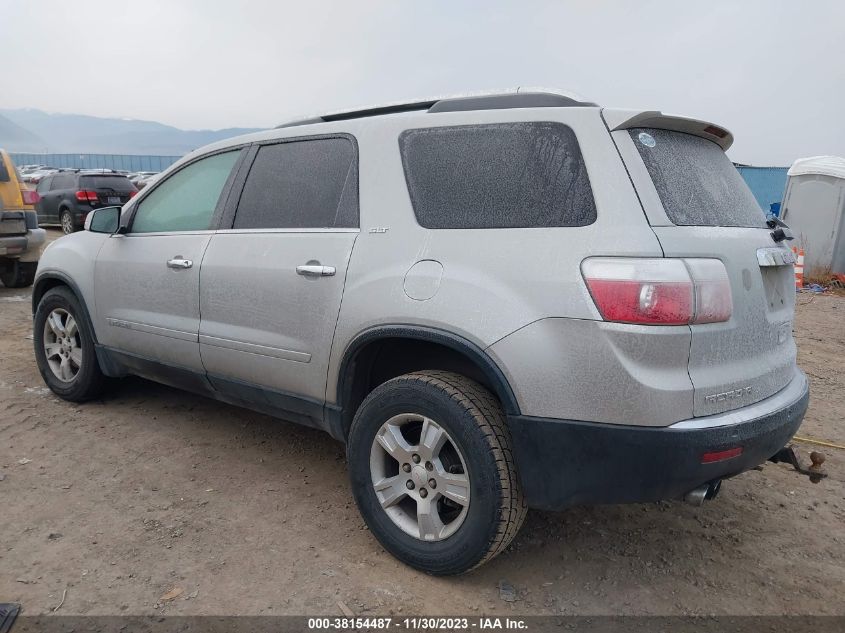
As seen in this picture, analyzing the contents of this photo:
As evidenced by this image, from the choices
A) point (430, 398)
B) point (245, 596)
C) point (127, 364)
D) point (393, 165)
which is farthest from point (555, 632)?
point (127, 364)

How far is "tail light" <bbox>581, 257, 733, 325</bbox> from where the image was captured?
2092 mm

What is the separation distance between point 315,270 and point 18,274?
7.78 m

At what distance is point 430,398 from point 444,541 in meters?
0.56

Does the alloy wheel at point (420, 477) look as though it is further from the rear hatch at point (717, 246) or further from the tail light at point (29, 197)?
the tail light at point (29, 197)

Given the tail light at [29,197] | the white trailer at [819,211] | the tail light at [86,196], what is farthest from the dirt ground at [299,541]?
the tail light at [86,196]

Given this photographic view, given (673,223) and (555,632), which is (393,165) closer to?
(673,223)

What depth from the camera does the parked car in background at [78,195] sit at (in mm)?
15695

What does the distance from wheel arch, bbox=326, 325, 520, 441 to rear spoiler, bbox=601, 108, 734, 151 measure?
0.95 meters

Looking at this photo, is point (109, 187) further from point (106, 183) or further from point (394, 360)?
point (394, 360)

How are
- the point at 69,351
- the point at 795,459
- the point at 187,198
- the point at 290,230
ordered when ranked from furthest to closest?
the point at 69,351, the point at 187,198, the point at 290,230, the point at 795,459

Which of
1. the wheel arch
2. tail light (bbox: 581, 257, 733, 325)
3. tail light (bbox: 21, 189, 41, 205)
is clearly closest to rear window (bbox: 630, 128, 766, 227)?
tail light (bbox: 581, 257, 733, 325)

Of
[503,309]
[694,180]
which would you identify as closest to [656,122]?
[694,180]

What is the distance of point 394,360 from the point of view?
9.48 ft

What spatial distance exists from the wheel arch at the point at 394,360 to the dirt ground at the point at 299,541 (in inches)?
23.5
